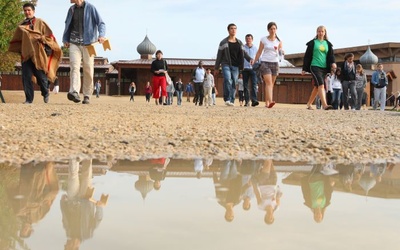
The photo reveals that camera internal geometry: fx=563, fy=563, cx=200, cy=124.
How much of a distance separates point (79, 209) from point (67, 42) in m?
7.96

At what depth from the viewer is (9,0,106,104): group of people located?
981 centimetres

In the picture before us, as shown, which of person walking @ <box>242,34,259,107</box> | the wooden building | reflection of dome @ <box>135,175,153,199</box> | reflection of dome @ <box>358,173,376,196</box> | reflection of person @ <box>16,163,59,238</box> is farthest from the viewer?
the wooden building

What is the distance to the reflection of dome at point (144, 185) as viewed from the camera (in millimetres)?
2818

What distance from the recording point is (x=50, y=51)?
404 inches

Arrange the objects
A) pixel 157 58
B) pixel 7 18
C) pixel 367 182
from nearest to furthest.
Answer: pixel 367 182 < pixel 157 58 < pixel 7 18

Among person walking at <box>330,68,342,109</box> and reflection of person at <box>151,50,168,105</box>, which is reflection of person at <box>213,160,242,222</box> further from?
person walking at <box>330,68,342,109</box>

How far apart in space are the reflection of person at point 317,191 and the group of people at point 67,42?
6892mm

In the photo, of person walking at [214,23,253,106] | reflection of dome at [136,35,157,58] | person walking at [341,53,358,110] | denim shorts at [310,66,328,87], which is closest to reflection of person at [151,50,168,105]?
person walking at [214,23,253,106]

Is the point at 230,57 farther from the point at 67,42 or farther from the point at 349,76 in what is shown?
the point at 349,76

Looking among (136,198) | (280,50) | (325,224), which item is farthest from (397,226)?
(280,50)

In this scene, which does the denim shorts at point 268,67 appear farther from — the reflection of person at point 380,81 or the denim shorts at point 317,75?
the reflection of person at point 380,81

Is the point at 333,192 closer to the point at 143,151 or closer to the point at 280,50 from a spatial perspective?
the point at 143,151

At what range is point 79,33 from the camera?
32.2ft

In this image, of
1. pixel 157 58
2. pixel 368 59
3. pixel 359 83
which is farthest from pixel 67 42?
pixel 368 59
